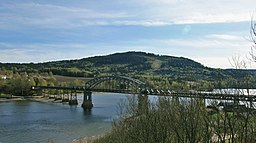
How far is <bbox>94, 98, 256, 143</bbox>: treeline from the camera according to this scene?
1120cm

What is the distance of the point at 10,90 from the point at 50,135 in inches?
2986

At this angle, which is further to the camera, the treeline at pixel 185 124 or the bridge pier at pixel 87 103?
the bridge pier at pixel 87 103

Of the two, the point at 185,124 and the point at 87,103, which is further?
the point at 87,103

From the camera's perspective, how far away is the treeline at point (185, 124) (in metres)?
11.2

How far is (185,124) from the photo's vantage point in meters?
14.2

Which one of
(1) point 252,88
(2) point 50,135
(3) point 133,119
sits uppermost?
(1) point 252,88

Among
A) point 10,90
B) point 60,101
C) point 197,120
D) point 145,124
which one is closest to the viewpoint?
point 197,120

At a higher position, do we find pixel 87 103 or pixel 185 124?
pixel 185 124

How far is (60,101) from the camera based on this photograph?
103125 millimetres

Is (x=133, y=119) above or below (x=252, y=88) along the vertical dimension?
below

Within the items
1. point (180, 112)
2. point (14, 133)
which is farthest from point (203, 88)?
point (14, 133)

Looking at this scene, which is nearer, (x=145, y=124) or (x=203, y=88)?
(x=203, y=88)

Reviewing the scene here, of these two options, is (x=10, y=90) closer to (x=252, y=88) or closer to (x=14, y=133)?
(x=14, y=133)

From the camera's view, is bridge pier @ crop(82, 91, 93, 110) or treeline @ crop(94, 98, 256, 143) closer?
treeline @ crop(94, 98, 256, 143)
